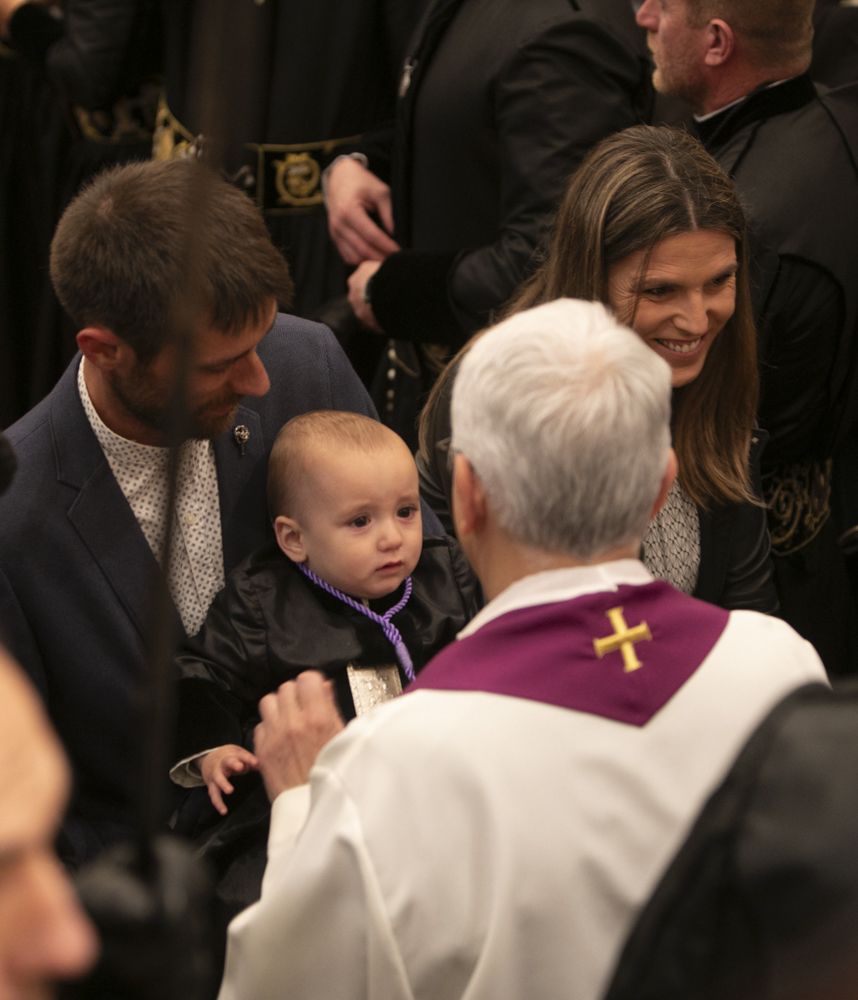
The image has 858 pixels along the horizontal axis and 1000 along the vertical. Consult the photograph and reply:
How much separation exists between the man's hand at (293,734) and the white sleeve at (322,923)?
175mm

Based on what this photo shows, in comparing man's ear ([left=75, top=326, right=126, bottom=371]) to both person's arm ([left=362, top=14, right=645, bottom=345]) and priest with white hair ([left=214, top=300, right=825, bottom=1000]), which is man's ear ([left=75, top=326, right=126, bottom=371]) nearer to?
Result: priest with white hair ([left=214, top=300, right=825, bottom=1000])

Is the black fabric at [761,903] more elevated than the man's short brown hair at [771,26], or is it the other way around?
the man's short brown hair at [771,26]

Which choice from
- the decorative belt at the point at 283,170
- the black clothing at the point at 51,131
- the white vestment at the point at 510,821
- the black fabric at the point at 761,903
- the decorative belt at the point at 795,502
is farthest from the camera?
the black clothing at the point at 51,131

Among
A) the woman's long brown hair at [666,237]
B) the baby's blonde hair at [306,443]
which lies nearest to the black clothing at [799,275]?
the woman's long brown hair at [666,237]

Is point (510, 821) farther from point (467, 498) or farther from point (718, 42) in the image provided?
point (718, 42)

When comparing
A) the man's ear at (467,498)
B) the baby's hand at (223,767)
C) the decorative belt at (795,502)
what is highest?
the man's ear at (467,498)

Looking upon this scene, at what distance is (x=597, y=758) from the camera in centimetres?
151

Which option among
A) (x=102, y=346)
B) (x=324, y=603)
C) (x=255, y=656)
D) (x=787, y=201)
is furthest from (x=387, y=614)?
(x=787, y=201)

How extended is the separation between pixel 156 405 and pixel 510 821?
0.98 meters

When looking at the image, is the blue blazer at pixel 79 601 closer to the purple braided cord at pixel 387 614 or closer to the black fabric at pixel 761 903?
the purple braided cord at pixel 387 614

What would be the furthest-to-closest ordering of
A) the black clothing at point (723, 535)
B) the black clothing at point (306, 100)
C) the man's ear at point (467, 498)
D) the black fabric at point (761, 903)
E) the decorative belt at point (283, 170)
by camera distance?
the decorative belt at point (283, 170)
the black clothing at point (306, 100)
the black clothing at point (723, 535)
the man's ear at point (467, 498)
the black fabric at point (761, 903)

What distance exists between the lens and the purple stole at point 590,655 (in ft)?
5.03

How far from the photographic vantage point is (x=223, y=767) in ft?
6.97

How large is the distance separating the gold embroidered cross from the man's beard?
840mm
